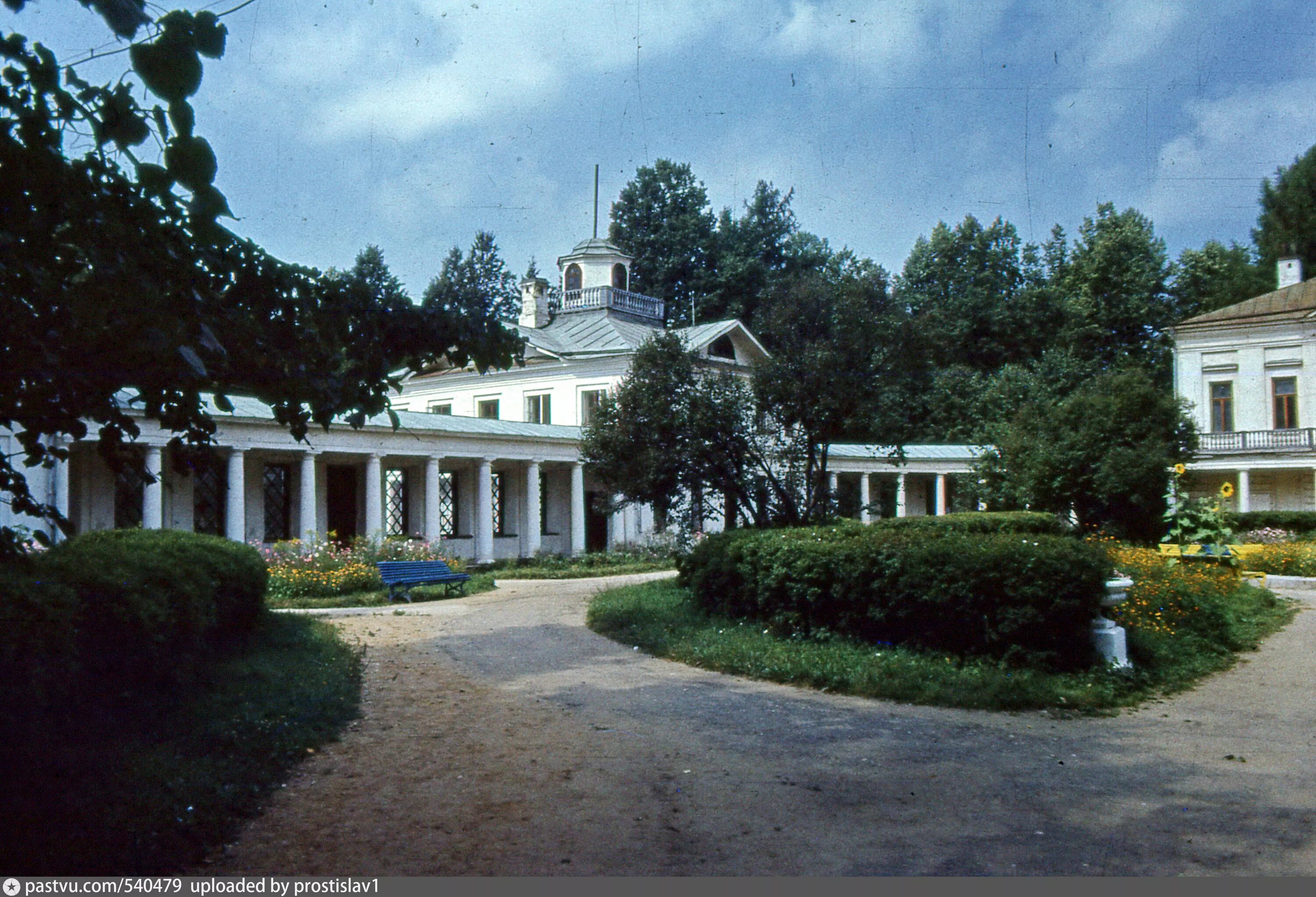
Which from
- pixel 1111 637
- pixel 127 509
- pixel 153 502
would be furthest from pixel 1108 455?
pixel 127 509

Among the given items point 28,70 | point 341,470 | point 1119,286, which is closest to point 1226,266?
point 1119,286

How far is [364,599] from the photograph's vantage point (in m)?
20.4

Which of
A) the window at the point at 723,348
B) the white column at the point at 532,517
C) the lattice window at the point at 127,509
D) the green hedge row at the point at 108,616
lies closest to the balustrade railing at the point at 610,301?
the window at the point at 723,348

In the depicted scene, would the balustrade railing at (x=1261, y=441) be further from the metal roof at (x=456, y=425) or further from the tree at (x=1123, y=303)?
the metal roof at (x=456, y=425)

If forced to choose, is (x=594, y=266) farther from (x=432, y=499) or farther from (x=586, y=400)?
(x=432, y=499)

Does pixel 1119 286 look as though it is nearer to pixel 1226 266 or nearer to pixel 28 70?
pixel 1226 266

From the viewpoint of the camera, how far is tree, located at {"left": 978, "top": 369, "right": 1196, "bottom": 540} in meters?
26.0

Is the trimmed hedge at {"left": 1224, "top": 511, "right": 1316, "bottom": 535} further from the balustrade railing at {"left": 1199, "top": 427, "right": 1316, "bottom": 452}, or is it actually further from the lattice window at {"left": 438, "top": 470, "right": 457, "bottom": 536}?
the lattice window at {"left": 438, "top": 470, "right": 457, "bottom": 536}

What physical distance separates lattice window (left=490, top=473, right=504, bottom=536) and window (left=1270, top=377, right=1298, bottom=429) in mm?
29913

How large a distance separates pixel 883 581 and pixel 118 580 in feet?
23.0

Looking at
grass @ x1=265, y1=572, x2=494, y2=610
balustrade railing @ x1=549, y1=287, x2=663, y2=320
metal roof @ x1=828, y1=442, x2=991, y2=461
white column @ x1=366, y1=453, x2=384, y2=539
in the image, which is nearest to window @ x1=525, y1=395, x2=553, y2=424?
balustrade railing @ x1=549, y1=287, x2=663, y2=320

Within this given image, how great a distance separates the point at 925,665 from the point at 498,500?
965 inches

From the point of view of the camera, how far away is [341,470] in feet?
96.0

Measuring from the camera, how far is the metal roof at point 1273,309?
1634 inches
